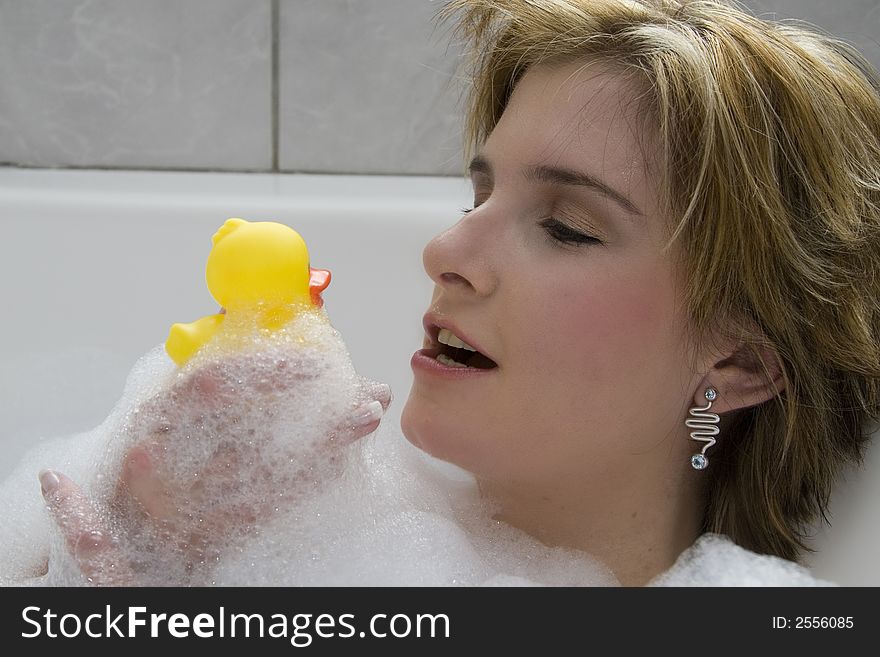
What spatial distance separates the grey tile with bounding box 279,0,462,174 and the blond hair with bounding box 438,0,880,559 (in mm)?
655

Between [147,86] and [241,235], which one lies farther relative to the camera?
[147,86]

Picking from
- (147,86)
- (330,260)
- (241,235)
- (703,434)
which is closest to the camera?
(241,235)

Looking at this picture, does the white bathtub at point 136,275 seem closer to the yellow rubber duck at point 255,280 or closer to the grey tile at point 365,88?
the grey tile at point 365,88

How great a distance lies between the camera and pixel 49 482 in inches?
30.4

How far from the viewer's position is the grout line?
1.48 m

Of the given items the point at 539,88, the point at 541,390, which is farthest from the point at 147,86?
the point at 541,390

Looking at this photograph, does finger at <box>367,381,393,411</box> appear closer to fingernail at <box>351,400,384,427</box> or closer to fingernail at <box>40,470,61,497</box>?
fingernail at <box>351,400,384,427</box>

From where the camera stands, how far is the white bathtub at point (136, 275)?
1.31 metres

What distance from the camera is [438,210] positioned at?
54.2 inches

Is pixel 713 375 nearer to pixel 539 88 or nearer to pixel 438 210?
pixel 539 88

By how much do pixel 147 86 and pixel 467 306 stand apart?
35.6 inches

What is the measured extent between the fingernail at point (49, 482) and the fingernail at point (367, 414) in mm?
221

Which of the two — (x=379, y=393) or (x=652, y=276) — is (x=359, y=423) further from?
(x=652, y=276)

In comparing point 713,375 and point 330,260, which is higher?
point 713,375
